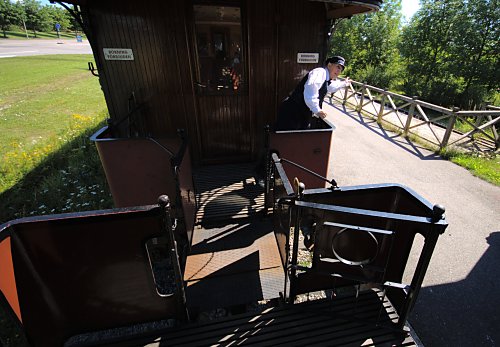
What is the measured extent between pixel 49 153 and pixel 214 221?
6831mm

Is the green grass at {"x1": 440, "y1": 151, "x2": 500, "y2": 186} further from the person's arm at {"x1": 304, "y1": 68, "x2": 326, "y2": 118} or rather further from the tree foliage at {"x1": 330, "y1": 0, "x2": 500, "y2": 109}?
the tree foliage at {"x1": 330, "y1": 0, "x2": 500, "y2": 109}

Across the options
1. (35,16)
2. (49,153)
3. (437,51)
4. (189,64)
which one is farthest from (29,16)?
(189,64)

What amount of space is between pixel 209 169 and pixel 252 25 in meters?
2.61

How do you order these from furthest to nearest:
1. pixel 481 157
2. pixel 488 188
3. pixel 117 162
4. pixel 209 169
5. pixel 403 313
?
pixel 481 157
pixel 488 188
pixel 209 169
pixel 117 162
pixel 403 313

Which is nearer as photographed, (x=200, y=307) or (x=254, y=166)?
(x=200, y=307)

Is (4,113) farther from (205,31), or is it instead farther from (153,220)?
(153,220)

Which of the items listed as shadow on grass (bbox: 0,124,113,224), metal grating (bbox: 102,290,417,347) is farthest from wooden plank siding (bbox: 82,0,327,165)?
metal grating (bbox: 102,290,417,347)

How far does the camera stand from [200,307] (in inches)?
110

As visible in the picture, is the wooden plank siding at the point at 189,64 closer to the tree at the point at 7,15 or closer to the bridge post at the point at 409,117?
the bridge post at the point at 409,117

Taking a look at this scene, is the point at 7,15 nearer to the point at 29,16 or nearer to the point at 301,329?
the point at 29,16

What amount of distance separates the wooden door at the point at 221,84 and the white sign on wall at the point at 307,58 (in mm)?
1002

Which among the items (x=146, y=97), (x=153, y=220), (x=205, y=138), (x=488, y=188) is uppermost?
(x=146, y=97)

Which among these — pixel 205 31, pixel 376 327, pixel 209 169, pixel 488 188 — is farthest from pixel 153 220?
pixel 488 188

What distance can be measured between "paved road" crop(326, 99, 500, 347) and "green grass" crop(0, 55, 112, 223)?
5599 millimetres
